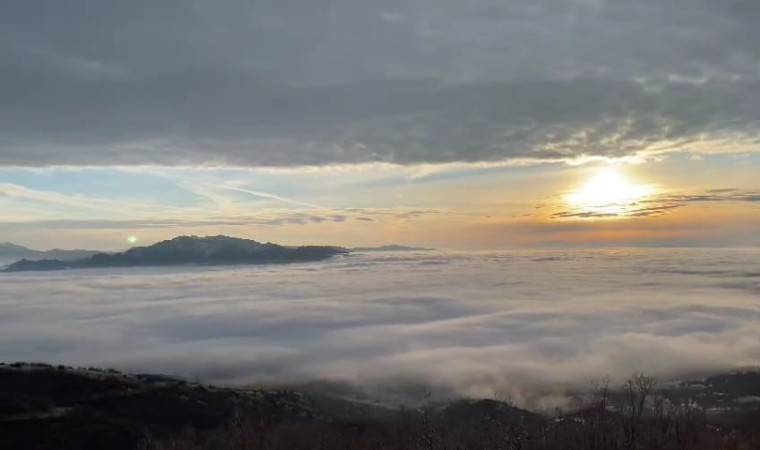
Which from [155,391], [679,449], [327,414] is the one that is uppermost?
[679,449]

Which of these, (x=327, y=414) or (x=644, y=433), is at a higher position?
(x=644, y=433)

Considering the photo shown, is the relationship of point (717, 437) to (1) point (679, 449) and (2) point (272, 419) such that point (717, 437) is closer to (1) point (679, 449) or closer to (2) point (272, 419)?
(1) point (679, 449)

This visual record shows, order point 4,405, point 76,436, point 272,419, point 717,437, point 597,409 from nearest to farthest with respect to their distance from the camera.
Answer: point 597,409 → point 717,437 → point 76,436 → point 4,405 → point 272,419

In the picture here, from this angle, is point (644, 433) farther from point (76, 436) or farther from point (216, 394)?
point (216, 394)

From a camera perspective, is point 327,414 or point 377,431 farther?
point 327,414

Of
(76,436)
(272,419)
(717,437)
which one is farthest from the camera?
(272,419)

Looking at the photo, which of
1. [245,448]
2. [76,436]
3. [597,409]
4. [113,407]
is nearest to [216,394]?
[113,407]

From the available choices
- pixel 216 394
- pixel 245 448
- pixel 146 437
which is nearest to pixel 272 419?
pixel 216 394
